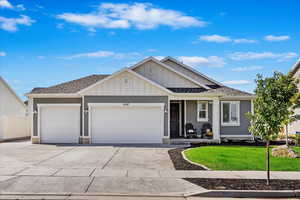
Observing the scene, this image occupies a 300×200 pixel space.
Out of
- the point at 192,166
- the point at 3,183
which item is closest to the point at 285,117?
the point at 192,166

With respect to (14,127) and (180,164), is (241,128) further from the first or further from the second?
(14,127)

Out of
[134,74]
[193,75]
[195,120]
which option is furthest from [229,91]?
[134,74]

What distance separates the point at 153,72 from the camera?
22.2 meters

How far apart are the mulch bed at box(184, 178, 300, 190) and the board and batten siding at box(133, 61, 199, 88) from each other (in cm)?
1260

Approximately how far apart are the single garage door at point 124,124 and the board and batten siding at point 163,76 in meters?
2.80


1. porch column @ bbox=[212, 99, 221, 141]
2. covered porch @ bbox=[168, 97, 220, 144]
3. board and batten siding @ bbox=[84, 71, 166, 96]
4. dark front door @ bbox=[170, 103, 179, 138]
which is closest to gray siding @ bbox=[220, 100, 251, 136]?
covered porch @ bbox=[168, 97, 220, 144]

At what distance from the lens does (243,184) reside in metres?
9.03

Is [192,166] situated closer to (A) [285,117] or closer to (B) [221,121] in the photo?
(A) [285,117]

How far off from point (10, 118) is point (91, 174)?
1640cm

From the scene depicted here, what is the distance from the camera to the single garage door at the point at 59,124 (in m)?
20.0

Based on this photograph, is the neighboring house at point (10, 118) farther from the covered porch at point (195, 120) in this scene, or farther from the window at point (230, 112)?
the window at point (230, 112)

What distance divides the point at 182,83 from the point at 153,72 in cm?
220

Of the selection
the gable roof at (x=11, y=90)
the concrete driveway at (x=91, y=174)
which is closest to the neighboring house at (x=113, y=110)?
the concrete driveway at (x=91, y=174)

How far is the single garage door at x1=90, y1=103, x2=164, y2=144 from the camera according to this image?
19703 millimetres
